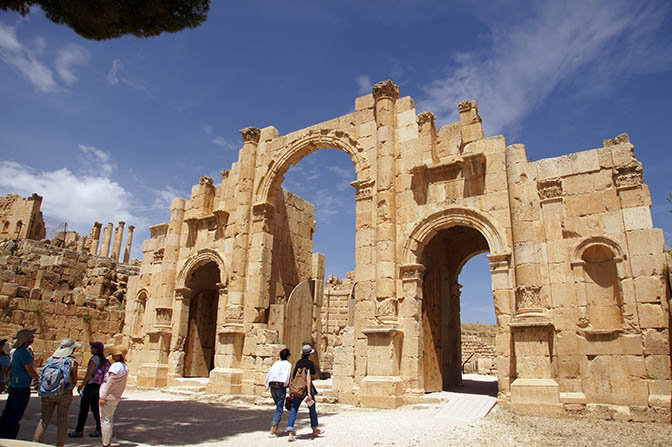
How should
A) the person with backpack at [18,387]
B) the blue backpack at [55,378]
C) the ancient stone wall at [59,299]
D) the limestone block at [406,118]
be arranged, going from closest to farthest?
the blue backpack at [55,378] → the person with backpack at [18,387] → the limestone block at [406,118] → the ancient stone wall at [59,299]

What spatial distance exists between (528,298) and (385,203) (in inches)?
146

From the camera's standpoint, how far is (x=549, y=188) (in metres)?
9.18

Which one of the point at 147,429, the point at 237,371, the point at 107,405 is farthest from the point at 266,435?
the point at 237,371

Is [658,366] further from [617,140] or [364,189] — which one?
[364,189]

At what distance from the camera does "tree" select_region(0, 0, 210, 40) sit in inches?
231

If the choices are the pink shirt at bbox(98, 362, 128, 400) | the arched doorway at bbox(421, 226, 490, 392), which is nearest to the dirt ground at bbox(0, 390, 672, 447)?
the pink shirt at bbox(98, 362, 128, 400)

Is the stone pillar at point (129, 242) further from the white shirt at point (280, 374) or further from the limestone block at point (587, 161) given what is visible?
the limestone block at point (587, 161)

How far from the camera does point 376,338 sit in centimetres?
988

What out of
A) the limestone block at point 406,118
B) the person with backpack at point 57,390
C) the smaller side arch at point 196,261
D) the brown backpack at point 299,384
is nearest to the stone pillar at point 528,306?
the limestone block at point 406,118

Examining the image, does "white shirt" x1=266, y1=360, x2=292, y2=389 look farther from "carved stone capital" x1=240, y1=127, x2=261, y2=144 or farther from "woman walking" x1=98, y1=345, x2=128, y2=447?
"carved stone capital" x1=240, y1=127, x2=261, y2=144

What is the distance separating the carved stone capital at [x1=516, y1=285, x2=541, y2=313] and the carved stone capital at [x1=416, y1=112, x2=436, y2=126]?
4.40 m

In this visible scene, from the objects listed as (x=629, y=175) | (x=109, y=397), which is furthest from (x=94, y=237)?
(x=629, y=175)

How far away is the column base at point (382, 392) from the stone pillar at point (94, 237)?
120 feet

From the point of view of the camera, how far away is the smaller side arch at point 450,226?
9492mm
